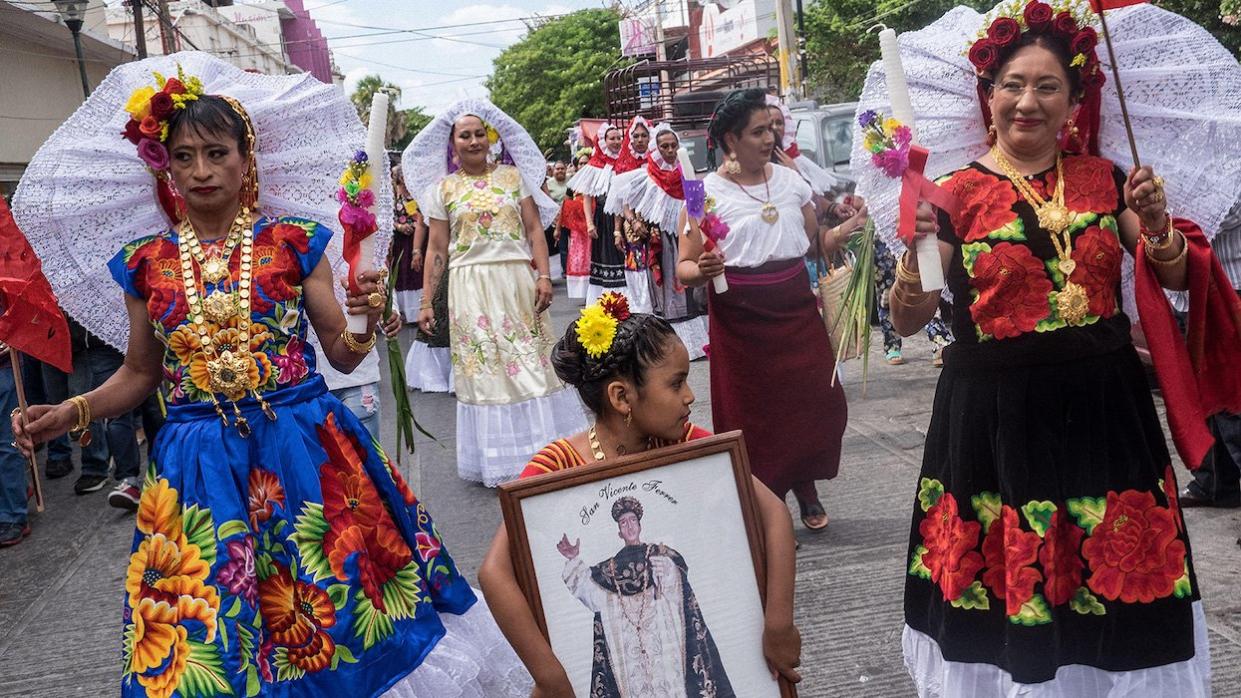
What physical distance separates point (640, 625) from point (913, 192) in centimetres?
124

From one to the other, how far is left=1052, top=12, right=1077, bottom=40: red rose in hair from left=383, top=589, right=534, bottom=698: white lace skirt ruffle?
231 centimetres

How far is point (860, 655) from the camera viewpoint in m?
4.70

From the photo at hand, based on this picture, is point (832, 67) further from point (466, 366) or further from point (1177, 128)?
point (1177, 128)

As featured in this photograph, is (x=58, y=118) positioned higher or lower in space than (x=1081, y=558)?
higher

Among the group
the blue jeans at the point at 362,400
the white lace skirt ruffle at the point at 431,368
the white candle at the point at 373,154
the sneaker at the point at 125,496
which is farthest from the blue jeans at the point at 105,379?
the white candle at the point at 373,154

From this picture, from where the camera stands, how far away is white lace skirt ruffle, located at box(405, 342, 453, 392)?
11953 millimetres

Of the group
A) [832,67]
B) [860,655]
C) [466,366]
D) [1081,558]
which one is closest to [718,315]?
[860,655]

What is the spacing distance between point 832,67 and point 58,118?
1498 centimetres

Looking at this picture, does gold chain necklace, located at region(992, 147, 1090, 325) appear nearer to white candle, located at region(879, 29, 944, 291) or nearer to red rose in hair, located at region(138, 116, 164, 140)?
white candle, located at region(879, 29, 944, 291)

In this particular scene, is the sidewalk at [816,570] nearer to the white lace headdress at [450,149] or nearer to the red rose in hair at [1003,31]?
the white lace headdress at [450,149]

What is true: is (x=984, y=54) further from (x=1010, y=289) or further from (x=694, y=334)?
(x=694, y=334)

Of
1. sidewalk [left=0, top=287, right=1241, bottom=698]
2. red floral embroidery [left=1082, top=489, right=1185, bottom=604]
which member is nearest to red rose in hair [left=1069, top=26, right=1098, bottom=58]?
red floral embroidery [left=1082, top=489, right=1185, bottom=604]

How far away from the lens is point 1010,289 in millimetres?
3398

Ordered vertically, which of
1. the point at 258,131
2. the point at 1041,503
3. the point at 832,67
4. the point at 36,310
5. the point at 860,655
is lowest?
the point at 860,655
